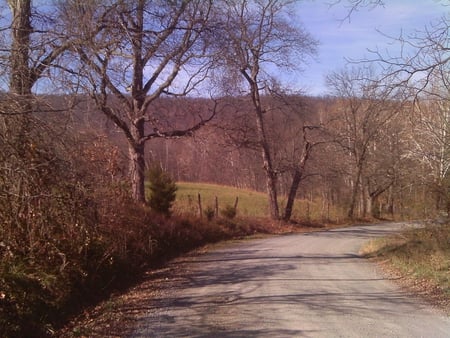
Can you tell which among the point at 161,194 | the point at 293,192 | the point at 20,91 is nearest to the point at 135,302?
the point at 20,91

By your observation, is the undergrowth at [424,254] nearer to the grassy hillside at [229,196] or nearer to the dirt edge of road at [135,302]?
the dirt edge of road at [135,302]

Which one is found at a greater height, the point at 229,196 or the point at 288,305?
the point at 229,196

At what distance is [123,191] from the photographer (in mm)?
14383

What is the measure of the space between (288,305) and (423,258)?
5.45 meters

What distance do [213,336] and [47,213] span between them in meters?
3.26

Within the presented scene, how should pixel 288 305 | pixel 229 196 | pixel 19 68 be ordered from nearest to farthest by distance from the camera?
pixel 19 68, pixel 288 305, pixel 229 196

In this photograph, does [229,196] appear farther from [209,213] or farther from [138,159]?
[138,159]

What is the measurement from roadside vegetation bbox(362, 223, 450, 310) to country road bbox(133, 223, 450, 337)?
51 cm

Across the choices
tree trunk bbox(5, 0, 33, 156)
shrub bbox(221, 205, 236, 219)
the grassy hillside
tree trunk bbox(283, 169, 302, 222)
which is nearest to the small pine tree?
shrub bbox(221, 205, 236, 219)

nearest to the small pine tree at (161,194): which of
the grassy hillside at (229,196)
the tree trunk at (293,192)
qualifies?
the grassy hillside at (229,196)

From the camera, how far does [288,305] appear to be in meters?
8.23

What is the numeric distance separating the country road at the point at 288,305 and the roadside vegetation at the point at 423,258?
51 centimetres

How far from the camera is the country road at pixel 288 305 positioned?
6.87 m

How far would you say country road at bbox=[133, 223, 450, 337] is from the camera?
6.87 m
